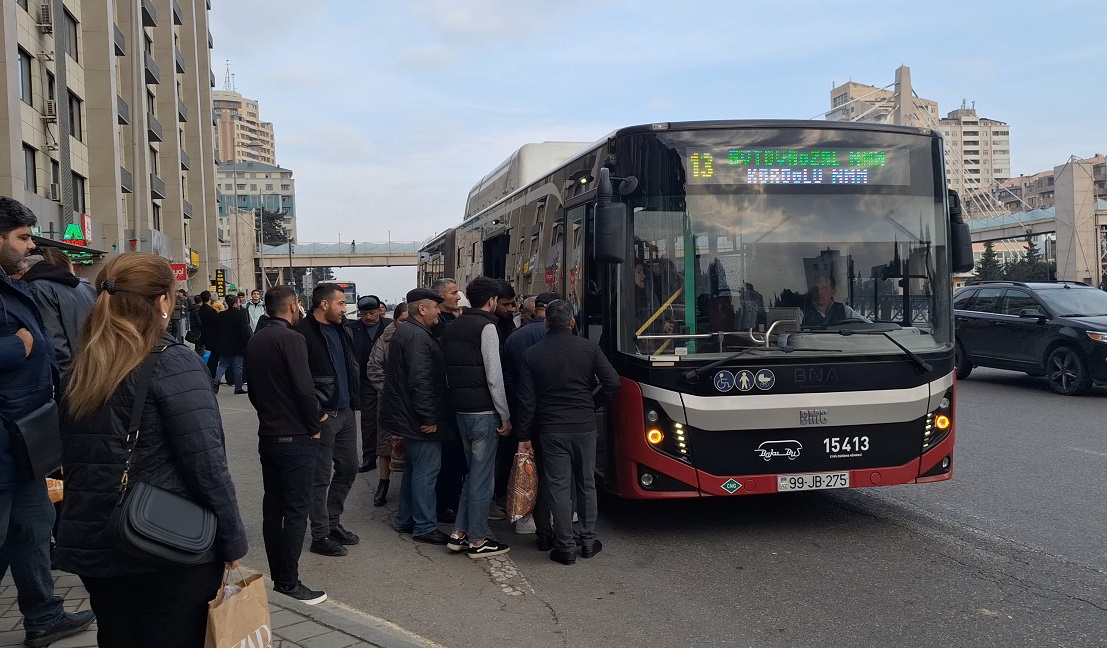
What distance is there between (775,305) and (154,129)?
49.7 meters

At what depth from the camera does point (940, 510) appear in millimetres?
7391

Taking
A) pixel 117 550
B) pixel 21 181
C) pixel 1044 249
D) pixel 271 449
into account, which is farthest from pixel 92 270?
pixel 1044 249

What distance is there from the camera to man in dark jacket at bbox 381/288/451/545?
261 inches

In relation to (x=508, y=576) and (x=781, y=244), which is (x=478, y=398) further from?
(x=781, y=244)

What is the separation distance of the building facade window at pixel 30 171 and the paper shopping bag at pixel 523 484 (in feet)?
90.8

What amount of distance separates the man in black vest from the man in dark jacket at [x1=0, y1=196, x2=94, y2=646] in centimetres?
464

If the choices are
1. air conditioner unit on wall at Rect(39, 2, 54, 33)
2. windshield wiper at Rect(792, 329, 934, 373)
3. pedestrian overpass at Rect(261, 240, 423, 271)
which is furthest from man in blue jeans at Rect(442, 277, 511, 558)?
pedestrian overpass at Rect(261, 240, 423, 271)

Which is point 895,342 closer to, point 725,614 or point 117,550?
point 725,614

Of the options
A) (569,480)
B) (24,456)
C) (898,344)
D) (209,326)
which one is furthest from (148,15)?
(24,456)

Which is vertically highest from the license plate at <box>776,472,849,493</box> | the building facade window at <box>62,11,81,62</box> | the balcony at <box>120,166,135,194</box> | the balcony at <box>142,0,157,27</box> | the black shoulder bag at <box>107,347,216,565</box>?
the balcony at <box>142,0,157,27</box>

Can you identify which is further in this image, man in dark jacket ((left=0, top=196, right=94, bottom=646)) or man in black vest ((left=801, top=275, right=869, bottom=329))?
man in black vest ((left=801, top=275, right=869, bottom=329))

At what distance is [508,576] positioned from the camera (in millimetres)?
6035

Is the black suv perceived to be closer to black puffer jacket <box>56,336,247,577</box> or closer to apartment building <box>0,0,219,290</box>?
black puffer jacket <box>56,336,247,577</box>

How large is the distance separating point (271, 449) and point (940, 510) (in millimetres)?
5030
